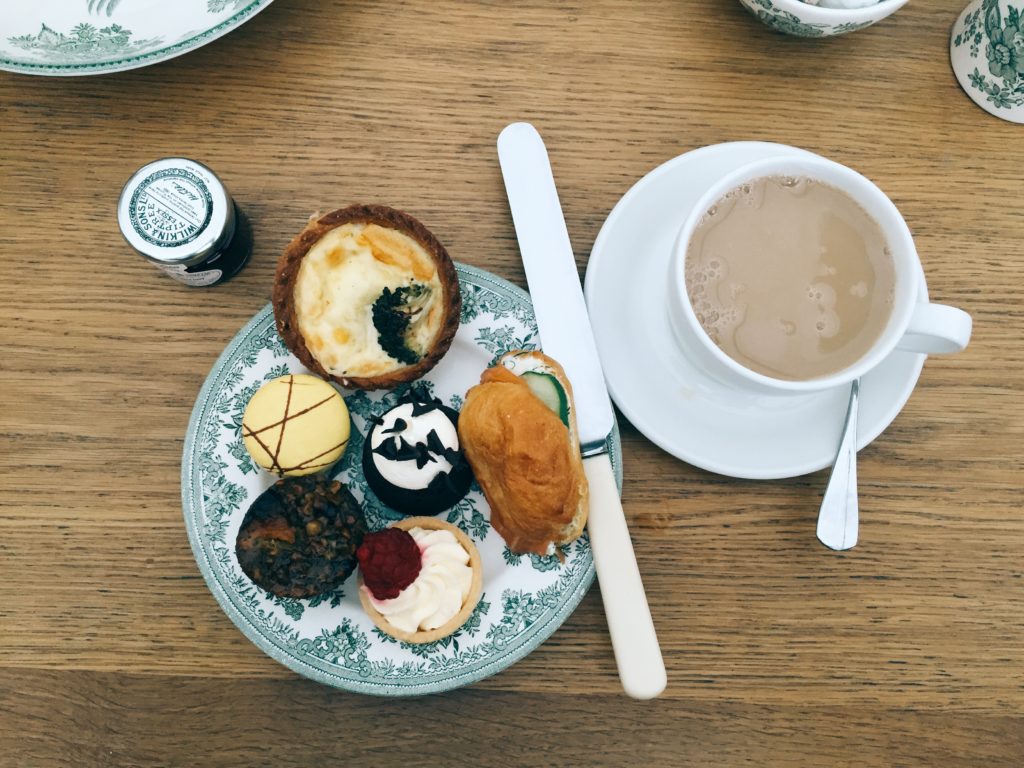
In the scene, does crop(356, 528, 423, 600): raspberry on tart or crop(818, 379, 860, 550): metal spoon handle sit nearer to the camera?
crop(356, 528, 423, 600): raspberry on tart

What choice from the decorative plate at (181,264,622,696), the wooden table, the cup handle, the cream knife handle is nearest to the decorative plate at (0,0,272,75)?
the wooden table

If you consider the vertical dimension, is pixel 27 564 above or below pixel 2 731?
above

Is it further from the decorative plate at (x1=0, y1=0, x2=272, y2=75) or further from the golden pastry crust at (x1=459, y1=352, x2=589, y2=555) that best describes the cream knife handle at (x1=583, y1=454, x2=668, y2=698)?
the decorative plate at (x1=0, y1=0, x2=272, y2=75)

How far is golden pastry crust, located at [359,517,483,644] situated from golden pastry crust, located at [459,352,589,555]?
57 mm

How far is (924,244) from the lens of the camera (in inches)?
43.6

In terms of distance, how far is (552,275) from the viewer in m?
1.01

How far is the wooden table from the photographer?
1041 millimetres

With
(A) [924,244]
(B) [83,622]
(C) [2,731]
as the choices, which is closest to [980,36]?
(A) [924,244]

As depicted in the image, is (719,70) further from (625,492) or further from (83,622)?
(83,622)

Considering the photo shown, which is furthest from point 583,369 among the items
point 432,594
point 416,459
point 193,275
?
point 193,275

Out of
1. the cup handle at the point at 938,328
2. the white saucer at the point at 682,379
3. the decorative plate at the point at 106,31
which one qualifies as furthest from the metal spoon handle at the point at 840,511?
the decorative plate at the point at 106,31

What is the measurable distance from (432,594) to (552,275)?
1.51 feet

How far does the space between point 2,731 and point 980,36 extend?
5.66 ft

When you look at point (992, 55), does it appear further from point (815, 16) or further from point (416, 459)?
point (416, 459)
